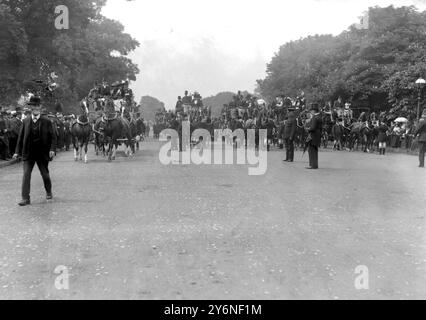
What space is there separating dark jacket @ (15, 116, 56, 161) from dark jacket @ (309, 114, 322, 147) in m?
9.73

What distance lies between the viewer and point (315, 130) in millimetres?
19672

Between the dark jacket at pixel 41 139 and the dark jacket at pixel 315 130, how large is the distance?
9734 millimetres

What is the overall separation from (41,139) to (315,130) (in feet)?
33.8

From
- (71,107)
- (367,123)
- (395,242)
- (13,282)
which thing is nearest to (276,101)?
(367,123)

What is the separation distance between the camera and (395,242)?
7.96 m

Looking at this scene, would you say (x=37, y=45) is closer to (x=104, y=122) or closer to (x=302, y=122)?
(x=104, y=122)

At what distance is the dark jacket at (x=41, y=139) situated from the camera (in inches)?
451

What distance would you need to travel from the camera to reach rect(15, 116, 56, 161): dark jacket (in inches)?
451

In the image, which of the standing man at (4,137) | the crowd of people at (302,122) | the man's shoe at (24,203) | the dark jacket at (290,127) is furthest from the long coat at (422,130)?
the man's shoe at (24,203)

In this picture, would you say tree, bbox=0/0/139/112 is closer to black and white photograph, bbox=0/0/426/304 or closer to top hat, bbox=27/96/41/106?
black and white photograph, bbox=0/0/426/304

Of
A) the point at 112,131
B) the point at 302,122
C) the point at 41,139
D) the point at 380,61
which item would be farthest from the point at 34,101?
the point at 380,61

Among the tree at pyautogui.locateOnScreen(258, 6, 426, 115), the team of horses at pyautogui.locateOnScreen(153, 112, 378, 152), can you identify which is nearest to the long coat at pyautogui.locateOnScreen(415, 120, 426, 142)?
the team of horses at pyautogui.locateOnScreen(153, 112, 378, 152)

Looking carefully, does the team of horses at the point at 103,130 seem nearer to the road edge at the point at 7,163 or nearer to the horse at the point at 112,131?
the horse at the point at 112,131

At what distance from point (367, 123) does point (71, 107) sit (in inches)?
982
